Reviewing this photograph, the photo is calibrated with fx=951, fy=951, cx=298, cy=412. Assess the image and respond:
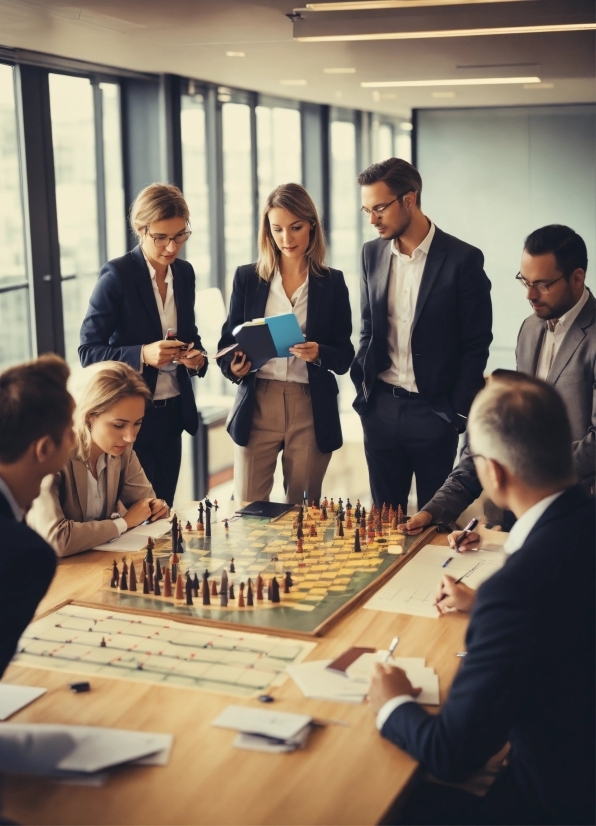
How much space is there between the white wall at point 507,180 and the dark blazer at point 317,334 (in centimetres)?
265

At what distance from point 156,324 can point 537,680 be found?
3028 millimetres

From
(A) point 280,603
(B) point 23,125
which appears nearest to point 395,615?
(A) point 280,603

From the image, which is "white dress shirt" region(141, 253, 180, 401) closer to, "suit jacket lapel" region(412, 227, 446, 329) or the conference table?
"suit jacket lapel" region(412, 227, 446, 329)

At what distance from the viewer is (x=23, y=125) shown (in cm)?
566

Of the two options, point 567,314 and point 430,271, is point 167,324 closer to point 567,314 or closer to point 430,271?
point 430,271

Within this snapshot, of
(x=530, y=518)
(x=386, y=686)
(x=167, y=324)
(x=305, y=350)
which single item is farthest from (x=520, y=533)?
(x=167, y=324)

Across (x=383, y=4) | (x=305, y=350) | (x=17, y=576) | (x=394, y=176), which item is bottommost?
(x=17, y=576)

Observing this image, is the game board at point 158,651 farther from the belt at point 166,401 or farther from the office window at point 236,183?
the office window at point 236,183

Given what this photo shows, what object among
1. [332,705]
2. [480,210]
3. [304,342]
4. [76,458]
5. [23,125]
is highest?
[23,125]

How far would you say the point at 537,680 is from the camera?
204cm

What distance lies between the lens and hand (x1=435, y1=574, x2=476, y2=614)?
2.89 meters

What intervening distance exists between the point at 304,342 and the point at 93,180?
117 inches

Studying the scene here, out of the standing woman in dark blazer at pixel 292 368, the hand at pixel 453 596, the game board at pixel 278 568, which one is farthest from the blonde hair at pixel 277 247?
the hand at pixel 453 596

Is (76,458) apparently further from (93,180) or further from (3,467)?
(93,180)
